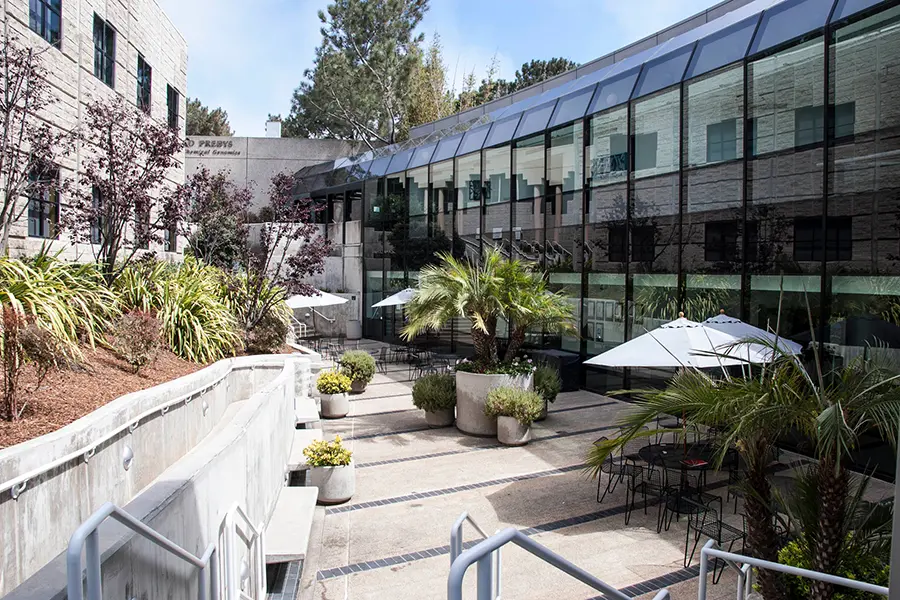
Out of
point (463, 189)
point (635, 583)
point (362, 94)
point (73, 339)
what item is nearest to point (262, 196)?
point (362, 94)

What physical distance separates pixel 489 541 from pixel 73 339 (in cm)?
659

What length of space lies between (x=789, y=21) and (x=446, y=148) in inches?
513

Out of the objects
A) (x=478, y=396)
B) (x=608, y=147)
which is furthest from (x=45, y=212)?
(x=608, y=147)

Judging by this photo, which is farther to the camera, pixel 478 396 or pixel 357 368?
pixel 357 368

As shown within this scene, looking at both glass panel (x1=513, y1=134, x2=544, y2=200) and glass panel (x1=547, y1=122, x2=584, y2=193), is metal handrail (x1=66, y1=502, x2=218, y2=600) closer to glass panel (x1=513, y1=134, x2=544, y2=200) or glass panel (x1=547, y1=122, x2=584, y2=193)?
glass panel (x1=547, y1=122, x2=584, y2=193)

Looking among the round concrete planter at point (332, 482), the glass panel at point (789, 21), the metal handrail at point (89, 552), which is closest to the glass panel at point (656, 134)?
the glass panel at point (789, 21)

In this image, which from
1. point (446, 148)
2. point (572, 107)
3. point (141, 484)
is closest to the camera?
point (141, 484)

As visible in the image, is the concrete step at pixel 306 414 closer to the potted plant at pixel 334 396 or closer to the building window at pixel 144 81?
the potted plant at pixel 334 396

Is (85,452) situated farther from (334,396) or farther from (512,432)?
(334,396)

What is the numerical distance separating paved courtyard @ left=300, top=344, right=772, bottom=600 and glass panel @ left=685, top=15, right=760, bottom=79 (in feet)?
23.7

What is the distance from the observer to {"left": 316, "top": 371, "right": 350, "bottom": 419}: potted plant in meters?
13.6

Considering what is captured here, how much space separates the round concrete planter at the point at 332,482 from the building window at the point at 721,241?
8.25 m

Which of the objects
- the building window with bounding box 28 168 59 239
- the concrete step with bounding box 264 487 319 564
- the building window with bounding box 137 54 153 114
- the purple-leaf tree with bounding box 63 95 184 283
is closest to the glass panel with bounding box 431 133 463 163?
the building window with bounding box 137 54 153 114

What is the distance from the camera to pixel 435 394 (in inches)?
492
